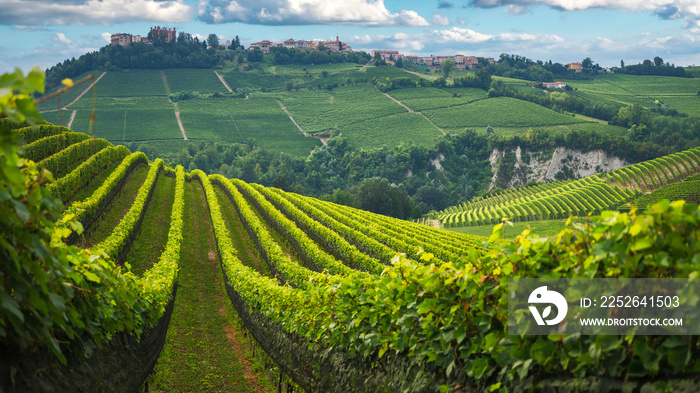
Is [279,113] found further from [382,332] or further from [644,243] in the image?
[644,243]

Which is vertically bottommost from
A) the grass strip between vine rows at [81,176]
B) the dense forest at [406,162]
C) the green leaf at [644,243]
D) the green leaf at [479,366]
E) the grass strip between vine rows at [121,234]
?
the dense forest at [406,162]

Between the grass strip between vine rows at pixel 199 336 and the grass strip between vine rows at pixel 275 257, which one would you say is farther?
the grass strip between vine rows at pixel 275 257

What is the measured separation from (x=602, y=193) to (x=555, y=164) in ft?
158

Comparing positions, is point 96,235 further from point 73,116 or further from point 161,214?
point 73,116

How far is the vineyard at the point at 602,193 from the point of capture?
81550 mm

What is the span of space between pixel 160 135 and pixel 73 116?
23461 mm

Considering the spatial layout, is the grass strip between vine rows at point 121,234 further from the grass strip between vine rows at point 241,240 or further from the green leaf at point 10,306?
the green leaf at point 10,306

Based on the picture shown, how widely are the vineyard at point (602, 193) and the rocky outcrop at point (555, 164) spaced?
→ 32743 millimetres

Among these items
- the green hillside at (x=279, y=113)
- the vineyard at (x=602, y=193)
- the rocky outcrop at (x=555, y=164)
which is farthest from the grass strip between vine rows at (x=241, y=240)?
the rocky outcrop at (x=555, y=164)

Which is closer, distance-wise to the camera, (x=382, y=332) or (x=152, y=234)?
(x=382, y=332)

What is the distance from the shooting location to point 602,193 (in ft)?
291

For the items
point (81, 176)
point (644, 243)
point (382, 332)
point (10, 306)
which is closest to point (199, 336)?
point (382, 332)

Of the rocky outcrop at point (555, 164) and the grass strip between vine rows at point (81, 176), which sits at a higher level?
the grass strip between vine rows at point (81, 176)

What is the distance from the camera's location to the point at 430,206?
408ft
